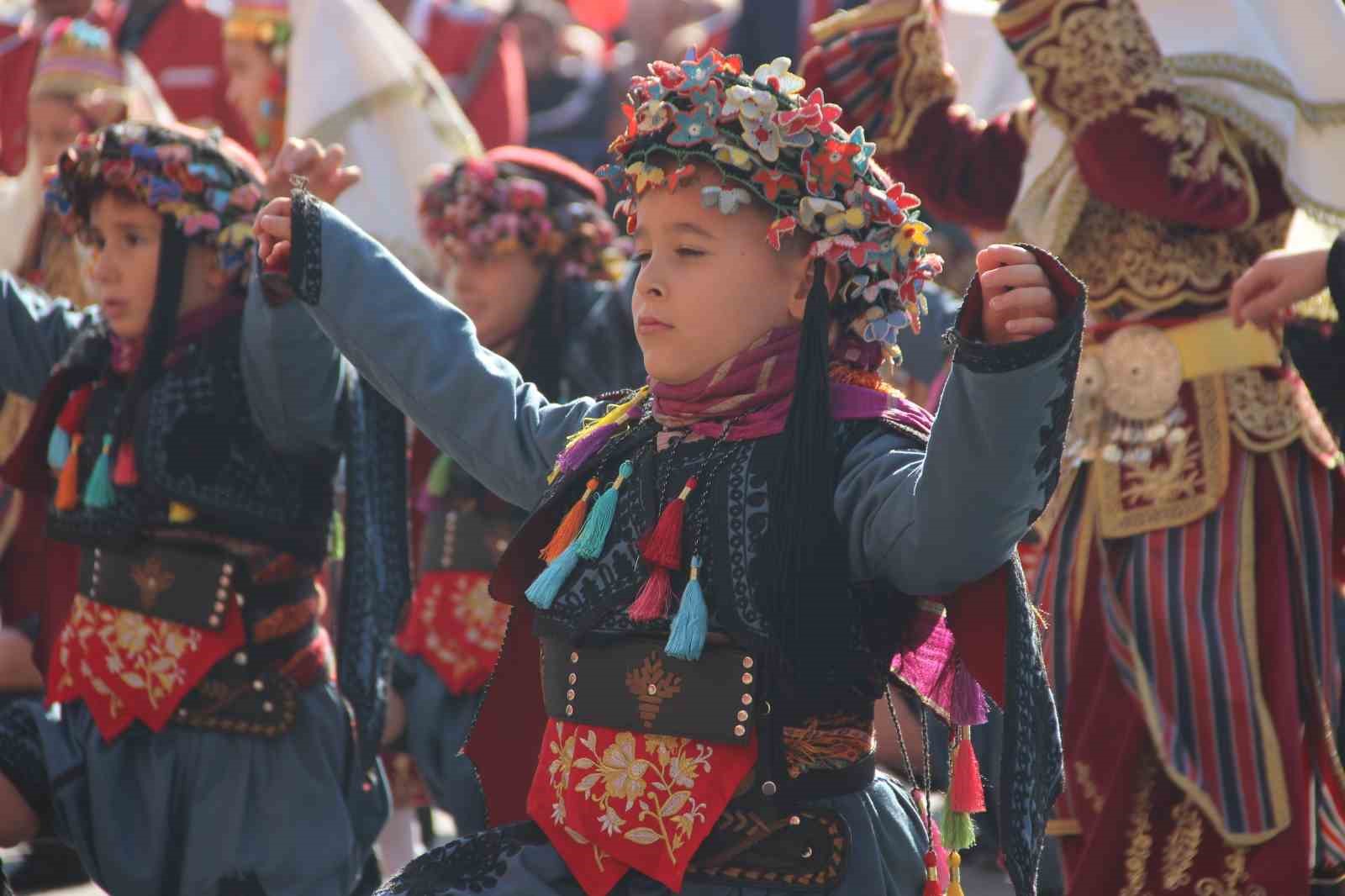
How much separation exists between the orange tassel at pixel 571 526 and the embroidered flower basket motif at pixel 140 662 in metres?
1.25

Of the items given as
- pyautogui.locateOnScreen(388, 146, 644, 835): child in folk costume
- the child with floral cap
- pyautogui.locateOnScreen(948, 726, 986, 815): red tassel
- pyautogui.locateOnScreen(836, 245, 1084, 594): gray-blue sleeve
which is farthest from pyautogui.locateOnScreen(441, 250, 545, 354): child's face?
pyautogui.locateOnScreen(836, 245, 1084, 594): gray-blue sleeve

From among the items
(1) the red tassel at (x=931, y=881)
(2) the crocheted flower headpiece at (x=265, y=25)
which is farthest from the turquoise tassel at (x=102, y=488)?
(2) the crocheted flower headpiece at (x=265, y=25)

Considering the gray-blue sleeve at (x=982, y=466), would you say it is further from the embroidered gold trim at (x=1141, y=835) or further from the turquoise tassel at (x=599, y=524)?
the embroidered gold trim at (x=1141, y=835)

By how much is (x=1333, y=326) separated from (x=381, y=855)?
2.78 metres

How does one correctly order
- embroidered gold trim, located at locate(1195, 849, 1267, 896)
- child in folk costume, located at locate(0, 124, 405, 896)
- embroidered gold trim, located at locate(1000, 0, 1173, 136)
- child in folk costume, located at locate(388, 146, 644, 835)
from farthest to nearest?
1. child in folk costume, located at locate(388, 146, 644, 835)
2. embroidered gold trim, located at locate(1000, 0, 1173, 136)
3. embroidered gold trim, located at locate(1195, 849, 1267, 896)
4. child in folk costume, located at locate(0, 124, 405, 896)

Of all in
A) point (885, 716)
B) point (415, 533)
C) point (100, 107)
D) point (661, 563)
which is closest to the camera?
point (661, 563)

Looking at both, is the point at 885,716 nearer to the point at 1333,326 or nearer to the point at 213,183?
the point at 1333,326

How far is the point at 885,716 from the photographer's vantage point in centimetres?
519

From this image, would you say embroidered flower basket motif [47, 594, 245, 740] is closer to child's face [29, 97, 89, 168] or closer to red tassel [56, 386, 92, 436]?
red tassel [56, 386, 92, 436]

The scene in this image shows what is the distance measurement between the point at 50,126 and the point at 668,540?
4477 mm

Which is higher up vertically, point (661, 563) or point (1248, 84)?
point (1248, 84)

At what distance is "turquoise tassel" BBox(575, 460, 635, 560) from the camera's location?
9.96ft

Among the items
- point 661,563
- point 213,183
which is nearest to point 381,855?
point 213,183

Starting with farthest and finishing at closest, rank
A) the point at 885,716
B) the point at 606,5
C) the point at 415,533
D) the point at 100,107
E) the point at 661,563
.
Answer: the point at 606,5 < the point at 100,107 < the point at 415,533 < the point at 885,716 < the point at 661,563
